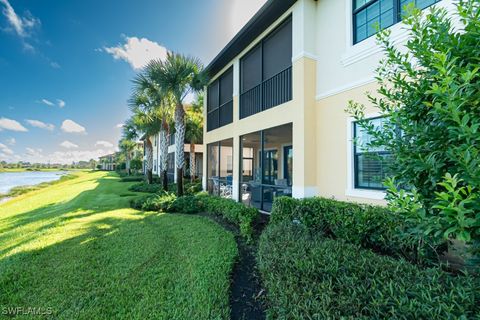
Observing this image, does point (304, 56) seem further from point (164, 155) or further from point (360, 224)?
point (164, 155)

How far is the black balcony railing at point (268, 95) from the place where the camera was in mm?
7465

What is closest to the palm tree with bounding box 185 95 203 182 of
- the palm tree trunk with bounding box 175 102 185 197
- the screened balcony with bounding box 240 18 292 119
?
the palm tree trunk with bounding box 175 102 185 197

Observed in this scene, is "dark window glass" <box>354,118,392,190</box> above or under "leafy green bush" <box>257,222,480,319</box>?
above

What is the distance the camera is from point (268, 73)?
841 centimetres

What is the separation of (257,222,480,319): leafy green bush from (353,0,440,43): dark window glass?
516 centimetres

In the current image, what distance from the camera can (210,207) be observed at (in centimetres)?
851

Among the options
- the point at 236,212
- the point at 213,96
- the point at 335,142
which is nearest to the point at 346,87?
the point at 335,142

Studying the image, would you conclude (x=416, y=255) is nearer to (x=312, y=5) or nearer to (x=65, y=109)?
(x=312, y=5)

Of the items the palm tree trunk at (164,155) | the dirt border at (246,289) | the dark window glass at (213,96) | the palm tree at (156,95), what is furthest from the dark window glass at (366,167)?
the palm tree trunk at (164,155)

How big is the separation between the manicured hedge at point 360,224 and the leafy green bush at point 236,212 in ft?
3.36

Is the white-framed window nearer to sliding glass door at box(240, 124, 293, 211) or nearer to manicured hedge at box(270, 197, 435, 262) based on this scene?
manicured hedge at box(270, 197, 435, 262)

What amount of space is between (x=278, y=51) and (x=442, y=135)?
733 centimetres

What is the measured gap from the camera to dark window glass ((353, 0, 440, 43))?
5.01 metres

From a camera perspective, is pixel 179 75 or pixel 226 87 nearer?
pixel 179 75
